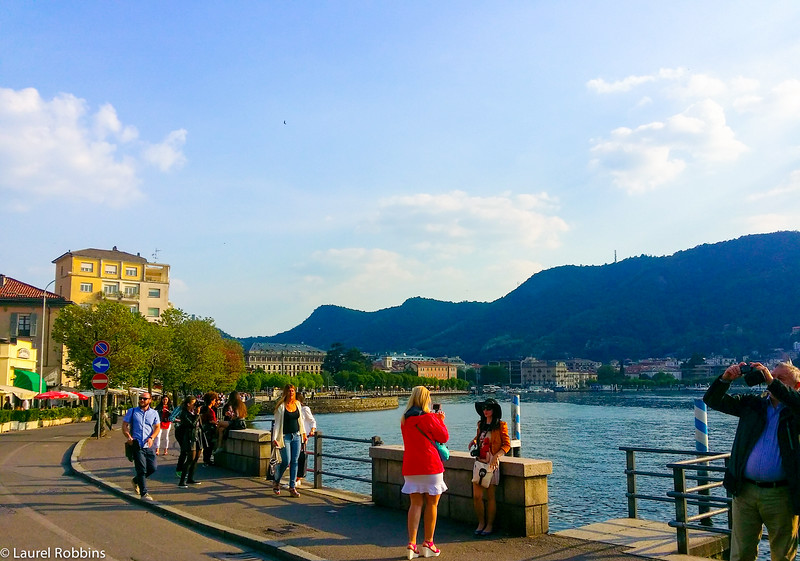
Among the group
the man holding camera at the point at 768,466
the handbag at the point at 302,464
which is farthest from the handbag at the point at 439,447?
the handbag at the point at 302,464

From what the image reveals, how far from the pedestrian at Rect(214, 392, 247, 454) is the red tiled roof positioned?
2091 inches

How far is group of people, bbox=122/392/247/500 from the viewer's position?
12.3 m

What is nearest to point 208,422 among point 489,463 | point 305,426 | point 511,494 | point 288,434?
point 305,426

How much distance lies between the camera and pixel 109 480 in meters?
14.7

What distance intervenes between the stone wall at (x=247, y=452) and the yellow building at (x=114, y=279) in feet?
227

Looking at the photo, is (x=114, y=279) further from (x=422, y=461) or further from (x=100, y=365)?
(x=422, y=461)

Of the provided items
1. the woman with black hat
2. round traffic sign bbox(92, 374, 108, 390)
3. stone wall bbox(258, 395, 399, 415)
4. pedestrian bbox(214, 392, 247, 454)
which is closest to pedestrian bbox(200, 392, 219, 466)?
pedestrian bbox(214, 392, 247, 454)

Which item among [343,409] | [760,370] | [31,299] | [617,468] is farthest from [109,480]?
[343,409]

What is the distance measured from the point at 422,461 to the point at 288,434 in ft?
15.8

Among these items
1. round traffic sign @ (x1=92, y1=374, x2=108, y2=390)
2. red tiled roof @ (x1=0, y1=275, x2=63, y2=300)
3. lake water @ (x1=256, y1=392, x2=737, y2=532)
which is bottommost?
lake water @ (x1=256, y1=392, x2=737, y2=532)

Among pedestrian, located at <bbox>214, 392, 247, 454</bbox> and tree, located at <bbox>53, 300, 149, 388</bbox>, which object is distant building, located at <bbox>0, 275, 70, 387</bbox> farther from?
pedestrian, located at <bbox>214, 392, 247, 454</bbox>

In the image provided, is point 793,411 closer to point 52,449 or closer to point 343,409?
point 52,449

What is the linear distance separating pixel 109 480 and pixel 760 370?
13.3 meters

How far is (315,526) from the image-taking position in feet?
31.5
